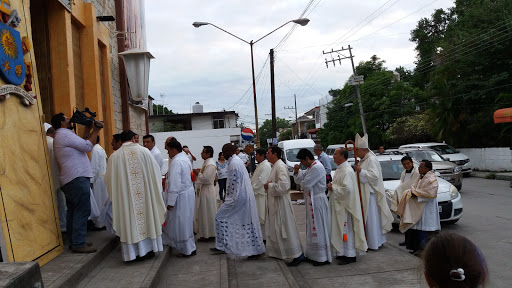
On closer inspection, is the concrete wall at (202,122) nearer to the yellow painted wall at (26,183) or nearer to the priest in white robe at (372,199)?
the priest in white robe at (372,199)

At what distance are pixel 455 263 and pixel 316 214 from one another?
5.04m

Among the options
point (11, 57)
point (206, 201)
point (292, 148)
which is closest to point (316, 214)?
point (206, 201)

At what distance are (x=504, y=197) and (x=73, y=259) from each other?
1219 centimetres

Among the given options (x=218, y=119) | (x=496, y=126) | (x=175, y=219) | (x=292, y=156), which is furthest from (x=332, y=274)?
(x=218, y=119)

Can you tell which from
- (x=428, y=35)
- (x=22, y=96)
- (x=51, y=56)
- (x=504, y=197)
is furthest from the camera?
(x=428, y=35)

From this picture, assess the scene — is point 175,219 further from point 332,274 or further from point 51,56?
point 51,56

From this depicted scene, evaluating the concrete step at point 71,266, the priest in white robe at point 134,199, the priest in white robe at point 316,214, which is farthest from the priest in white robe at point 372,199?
the concrete step at point 71,266

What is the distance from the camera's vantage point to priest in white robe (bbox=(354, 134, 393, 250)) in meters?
7.34

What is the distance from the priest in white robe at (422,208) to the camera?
22.7 ft

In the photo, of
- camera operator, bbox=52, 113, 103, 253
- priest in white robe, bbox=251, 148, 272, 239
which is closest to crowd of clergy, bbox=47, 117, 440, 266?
camera operator, bbox=52, 113, 103, 253

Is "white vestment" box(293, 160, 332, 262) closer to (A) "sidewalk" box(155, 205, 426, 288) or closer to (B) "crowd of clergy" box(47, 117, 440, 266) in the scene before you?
(B) "crowd of clergy" box(47, 117, 440, 266)

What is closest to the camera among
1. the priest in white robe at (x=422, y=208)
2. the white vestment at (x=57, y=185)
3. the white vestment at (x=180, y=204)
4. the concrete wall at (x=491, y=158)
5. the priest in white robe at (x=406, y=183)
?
the white vestment at (x=57, y=185)

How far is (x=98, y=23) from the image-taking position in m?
9.75

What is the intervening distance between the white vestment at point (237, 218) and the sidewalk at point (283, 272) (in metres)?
0.23
